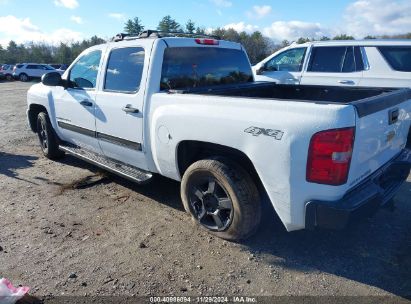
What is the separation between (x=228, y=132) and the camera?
3131 millimetres

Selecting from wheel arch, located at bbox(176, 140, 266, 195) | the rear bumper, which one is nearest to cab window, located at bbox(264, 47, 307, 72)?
wheel arch, located at bbox(176, 140, 266, 195)

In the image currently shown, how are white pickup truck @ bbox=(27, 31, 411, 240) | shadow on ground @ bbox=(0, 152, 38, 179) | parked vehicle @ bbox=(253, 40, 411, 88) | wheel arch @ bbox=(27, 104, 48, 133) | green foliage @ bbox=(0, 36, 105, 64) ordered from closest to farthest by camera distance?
white pickup truck @ bbox=(27, 31, 411, 240)
shadow on ground @ bbox=(0, 152, 38, 179)
wheel arch @ bbox=(27, 104, 48, 133)
parked vehicle @ bbox=(253, 40, 411, 88)
green foliage @ bbox=(0, 36, 105, 64)

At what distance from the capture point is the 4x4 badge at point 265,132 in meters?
2.78

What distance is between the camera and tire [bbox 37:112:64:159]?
19.7 ft

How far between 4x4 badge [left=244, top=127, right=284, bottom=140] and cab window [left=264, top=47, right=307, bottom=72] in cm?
518

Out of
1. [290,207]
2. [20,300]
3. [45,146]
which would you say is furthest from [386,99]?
[45,146]

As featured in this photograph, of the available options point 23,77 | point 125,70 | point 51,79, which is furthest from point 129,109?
point 23,77

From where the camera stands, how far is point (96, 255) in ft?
11.2

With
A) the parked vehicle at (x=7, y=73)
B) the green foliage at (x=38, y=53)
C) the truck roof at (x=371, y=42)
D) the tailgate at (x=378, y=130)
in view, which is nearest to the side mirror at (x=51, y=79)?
the tailgate at (x=378, y=130)

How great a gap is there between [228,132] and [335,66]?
4.88 metres

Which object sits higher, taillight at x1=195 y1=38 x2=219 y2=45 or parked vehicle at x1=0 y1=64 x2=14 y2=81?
taillight at x1=195 y1=38 x2=219 y2=45

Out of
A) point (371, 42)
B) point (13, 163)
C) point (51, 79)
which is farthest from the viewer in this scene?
point (371, 42)

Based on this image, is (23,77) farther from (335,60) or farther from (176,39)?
(176,39)

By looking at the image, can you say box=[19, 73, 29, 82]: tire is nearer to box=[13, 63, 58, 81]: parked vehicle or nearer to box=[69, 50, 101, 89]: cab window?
box=[13, 63, 58, 81]: parked vehicle
